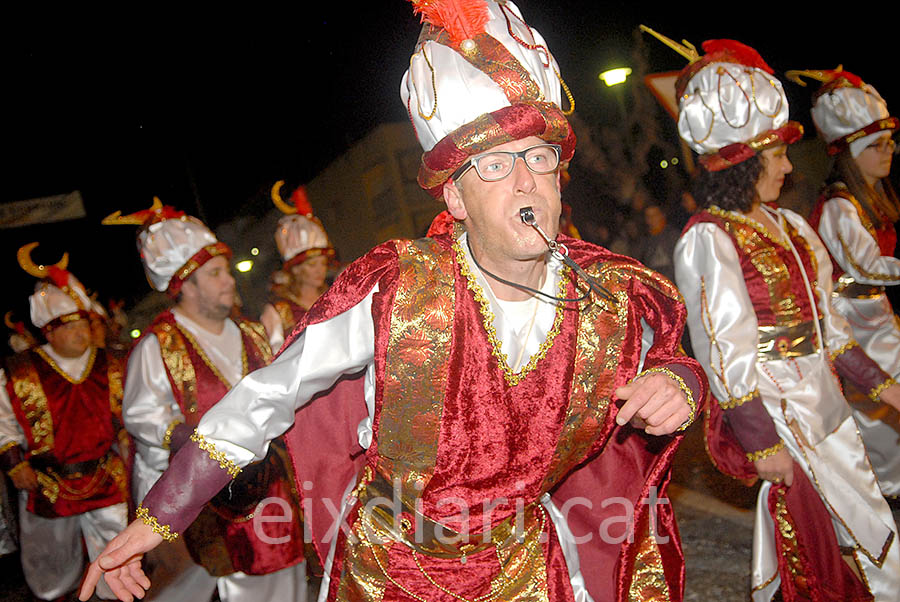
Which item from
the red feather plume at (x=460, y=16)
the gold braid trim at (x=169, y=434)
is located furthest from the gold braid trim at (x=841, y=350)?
→ the gold braid trim at (x=169, y=434)

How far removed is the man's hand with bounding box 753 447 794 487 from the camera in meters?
2.90

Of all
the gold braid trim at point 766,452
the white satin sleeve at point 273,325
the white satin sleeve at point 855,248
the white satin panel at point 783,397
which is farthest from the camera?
the white satin sleeve at point 273,325

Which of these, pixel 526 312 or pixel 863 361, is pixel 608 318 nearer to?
pixel 526 312

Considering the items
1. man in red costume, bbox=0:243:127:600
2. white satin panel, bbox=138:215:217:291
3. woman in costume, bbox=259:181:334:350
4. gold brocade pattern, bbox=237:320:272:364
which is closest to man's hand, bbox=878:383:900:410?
gold brocade pattern, bbox=237:320:272:364

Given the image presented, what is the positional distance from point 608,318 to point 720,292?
3.60 feet

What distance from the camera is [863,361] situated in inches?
134

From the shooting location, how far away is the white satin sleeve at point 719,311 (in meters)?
2.98

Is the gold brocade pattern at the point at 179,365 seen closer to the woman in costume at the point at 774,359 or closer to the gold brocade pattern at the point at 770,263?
the woman in costume at the point at 774,359

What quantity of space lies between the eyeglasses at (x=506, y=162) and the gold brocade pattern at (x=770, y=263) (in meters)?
1.45

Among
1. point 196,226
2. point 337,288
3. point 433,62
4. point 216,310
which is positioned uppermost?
point 196,226

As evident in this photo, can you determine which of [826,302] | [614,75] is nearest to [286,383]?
[826,302]

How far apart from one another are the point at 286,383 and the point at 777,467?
205 cm

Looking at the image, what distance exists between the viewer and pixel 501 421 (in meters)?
2.12

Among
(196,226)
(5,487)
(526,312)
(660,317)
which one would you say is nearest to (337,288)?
(526,312)
